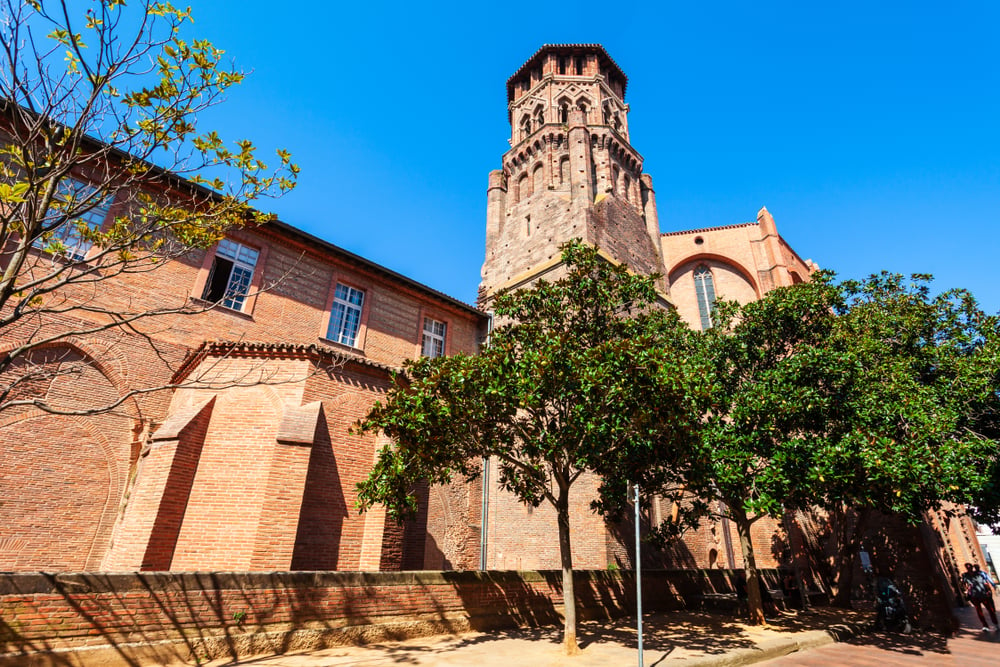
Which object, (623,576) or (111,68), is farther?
(623,576)

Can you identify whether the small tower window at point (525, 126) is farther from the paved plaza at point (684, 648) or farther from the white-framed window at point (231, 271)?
the paved plaza at point (684, 648)

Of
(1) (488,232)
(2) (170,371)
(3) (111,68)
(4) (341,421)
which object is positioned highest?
(1) (488,232)

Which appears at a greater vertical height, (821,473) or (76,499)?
(821,473)

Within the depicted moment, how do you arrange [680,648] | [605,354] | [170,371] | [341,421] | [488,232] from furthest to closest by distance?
1. [488,232]
2. [170,371]
3. [341,421]
4. [680,648]
5. [605,354]

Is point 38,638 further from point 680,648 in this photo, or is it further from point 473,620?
point 680,648

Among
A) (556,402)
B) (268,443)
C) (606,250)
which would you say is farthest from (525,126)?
(268,443)

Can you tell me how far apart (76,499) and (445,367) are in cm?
963

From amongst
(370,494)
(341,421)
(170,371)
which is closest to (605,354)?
(370,494)

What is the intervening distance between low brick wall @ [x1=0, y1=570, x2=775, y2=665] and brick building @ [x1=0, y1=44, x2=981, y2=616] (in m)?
2.51

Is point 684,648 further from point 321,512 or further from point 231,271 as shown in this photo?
point 231,271

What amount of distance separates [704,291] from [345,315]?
2362 cm

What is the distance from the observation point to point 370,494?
8969mm

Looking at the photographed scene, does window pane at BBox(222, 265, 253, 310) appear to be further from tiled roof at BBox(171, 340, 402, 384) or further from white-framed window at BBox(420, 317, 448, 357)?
white-framed window at BBox(420, 317, 448, 357)

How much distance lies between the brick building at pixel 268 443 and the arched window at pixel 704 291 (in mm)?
8380
